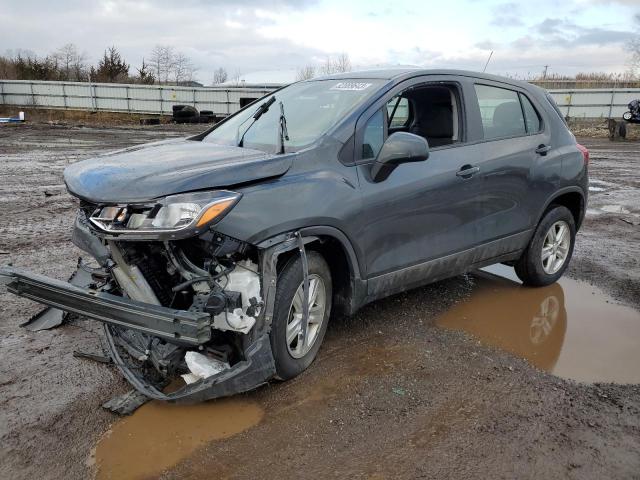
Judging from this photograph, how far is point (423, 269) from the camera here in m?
4.13

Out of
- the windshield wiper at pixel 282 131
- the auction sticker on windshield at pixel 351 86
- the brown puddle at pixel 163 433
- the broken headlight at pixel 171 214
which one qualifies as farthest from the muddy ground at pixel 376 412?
the auction sticker on windshield at pixel 351 86

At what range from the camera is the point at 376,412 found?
3180 millimetres

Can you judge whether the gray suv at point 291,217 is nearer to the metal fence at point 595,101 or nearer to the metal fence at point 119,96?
the metal fence at point 595,101

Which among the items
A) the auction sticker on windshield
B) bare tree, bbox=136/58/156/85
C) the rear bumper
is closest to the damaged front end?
the rear bumper

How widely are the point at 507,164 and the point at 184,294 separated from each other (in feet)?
9.54

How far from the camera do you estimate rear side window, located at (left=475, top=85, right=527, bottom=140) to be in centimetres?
462

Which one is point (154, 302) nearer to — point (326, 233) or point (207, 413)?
point (207, 413)

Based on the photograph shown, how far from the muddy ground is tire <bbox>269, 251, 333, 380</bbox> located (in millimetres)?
139

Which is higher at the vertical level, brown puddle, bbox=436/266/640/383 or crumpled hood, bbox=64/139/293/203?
crumpled hood, bbox=64/139/293/203

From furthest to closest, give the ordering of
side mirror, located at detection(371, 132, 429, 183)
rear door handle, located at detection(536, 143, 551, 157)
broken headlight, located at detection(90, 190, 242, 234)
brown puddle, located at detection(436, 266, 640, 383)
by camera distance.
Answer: rear door handle, located at detection(536, 143, 551, 157)
brown puddle, located at detection(436, 266, 640, 383)
side mirror, located at detection(371, 132, 429, 183)
broken headlight, located at detection(90, 190, 242, 234)

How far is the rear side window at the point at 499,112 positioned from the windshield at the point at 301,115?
3.60 ft

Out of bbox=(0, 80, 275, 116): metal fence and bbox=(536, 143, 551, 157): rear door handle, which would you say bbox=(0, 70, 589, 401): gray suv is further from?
bbox=(0, 80, 275, 116): metal fence

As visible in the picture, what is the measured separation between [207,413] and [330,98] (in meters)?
2.37

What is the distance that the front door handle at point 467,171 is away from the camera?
424cm
